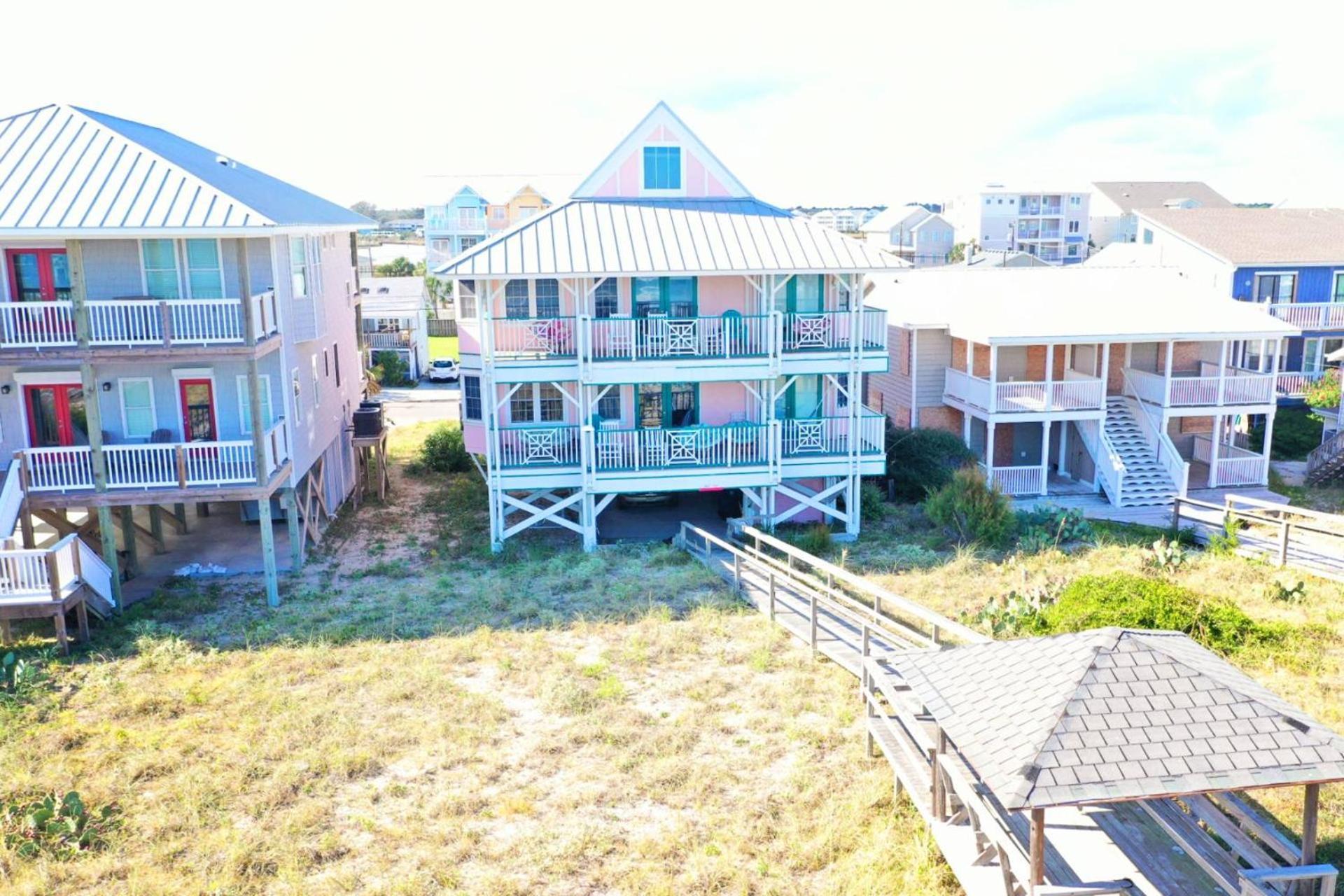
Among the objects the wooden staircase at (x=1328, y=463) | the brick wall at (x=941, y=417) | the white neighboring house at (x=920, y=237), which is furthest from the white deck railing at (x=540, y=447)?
the white neighboring house at (x=920, y=237)

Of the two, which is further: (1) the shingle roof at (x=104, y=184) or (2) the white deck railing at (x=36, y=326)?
(2) the white deck railing at (x=36, y=326)

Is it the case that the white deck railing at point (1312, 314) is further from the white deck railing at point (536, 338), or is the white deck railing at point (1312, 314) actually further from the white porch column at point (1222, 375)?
the white deck railing at point (536, 338)

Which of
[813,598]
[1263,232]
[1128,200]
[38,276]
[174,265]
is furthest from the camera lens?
[1128,200]

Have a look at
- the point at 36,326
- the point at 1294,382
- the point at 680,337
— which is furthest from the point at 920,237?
the point at 36,326

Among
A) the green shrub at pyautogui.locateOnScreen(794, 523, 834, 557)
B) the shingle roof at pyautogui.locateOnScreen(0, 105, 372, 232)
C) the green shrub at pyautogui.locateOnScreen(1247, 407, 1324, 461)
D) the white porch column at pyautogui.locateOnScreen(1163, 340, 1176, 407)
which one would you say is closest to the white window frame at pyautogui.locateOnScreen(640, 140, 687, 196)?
the shingle roof at pyautogui.locateOnScreen(0, 105, 372, 232)

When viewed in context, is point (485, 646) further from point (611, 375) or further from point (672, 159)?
point (672, 159)

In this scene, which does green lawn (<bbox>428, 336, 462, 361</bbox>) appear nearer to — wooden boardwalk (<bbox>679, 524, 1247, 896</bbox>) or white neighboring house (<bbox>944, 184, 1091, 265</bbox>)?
white neighboring house (<bbox>944, 184, 1091, 265</bbox>)

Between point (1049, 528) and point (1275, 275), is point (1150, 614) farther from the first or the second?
point (1275, 275)
